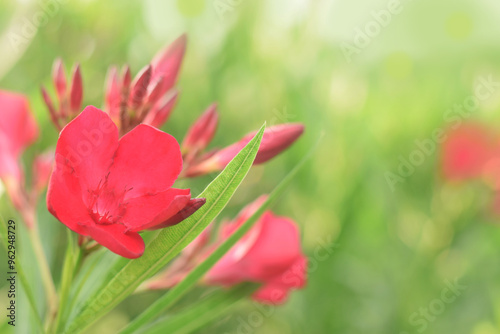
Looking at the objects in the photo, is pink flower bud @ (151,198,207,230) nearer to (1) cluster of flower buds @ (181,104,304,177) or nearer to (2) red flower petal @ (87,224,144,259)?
(2) red flower petal @ (87,224,144,259)

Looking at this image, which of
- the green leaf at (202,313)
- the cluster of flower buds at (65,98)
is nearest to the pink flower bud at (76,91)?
the cluster of flower buds at (65,98)

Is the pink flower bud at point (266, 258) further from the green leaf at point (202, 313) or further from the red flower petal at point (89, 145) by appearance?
the red flower petal at point (89, 145)

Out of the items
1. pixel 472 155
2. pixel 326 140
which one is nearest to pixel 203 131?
pixel 326 140

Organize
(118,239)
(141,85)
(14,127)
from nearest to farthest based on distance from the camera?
(118,239) → (141,85) → (14,127)

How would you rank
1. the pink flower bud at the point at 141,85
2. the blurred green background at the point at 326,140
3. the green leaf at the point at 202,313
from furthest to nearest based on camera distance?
the blurred green background at the point at 326,140 < the green leaf at the point at 202,313 < the pink flower bud at the point at 141,85

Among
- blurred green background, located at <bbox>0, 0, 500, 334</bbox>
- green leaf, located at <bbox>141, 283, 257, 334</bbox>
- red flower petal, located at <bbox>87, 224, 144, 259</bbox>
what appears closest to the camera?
red flower petal, located at <bbox>87, 224, 144, 259</bbox>

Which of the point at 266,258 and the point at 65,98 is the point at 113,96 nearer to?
the point at 65,98

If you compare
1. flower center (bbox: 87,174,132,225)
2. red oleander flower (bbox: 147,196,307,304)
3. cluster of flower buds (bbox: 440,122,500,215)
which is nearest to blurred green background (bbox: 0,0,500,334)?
cluster of flower buds (bbox: 440,122,500,215)
